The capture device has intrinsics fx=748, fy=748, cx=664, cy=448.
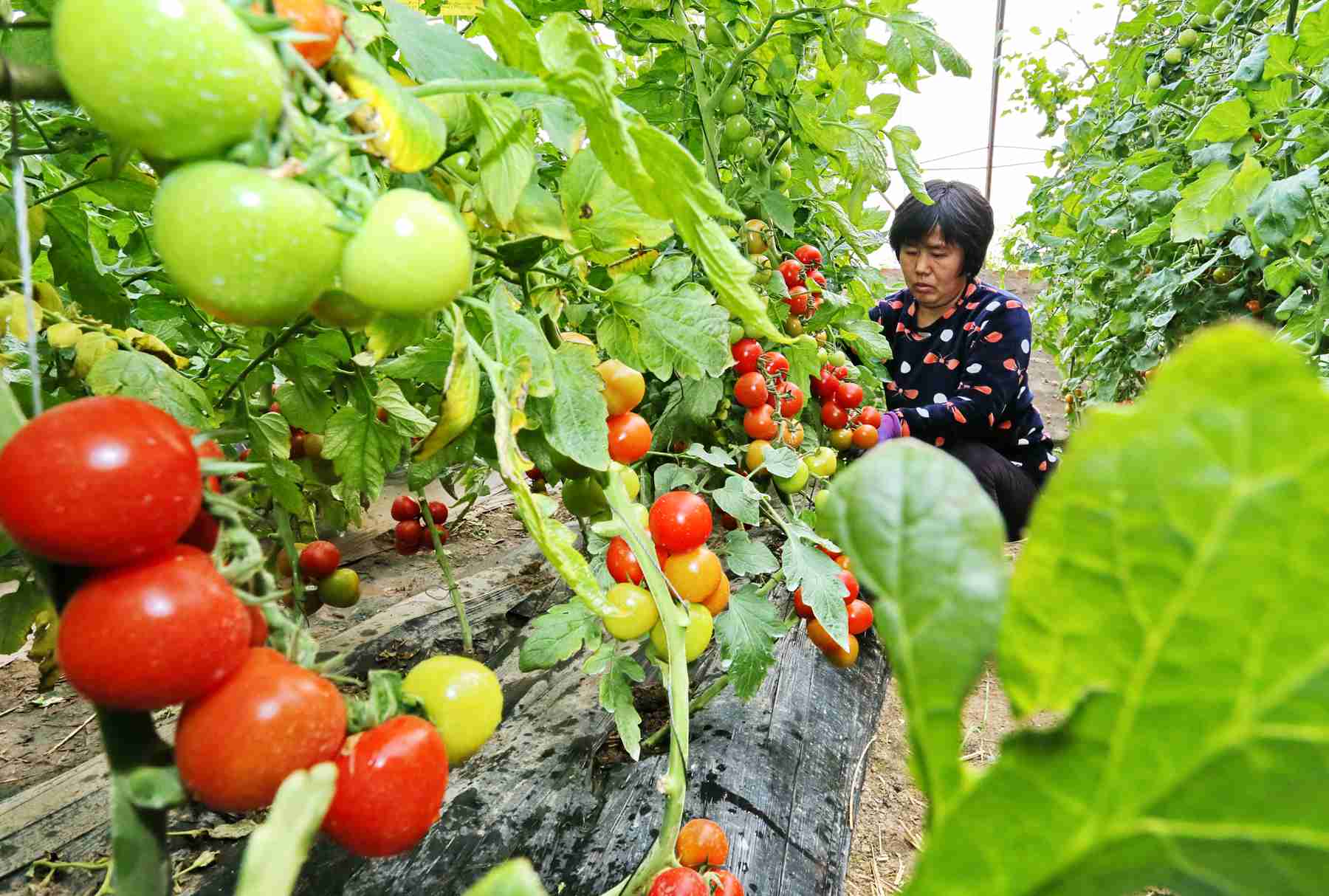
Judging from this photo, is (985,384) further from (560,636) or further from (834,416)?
(560,636)

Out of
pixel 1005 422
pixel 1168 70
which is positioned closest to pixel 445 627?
pixel 1005 422

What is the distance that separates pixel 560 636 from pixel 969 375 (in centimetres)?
177

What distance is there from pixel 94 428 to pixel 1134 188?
2.54m

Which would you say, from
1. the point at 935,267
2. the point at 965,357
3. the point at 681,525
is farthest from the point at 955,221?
the point at 681,525

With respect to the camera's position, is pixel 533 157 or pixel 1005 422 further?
pixel 1005 422

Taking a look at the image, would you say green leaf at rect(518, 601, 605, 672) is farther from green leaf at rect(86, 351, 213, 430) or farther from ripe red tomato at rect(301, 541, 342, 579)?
ripe red tomato at rect(301, 541, 342, 579)

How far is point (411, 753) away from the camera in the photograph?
288mm

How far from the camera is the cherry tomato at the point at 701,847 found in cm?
67

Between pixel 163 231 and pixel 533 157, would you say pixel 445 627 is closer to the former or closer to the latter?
pixel 533 157

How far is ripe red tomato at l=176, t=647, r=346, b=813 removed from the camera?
249 millimetres

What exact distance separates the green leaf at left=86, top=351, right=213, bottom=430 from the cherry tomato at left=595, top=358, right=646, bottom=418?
0.99 ft

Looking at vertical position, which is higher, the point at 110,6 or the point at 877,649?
the point at 110,6

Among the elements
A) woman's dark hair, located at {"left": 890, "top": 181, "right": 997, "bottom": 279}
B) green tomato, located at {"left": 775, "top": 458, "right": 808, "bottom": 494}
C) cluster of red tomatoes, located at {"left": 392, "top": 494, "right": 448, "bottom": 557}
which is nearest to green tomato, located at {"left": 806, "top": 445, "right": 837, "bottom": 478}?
green tomato, located at {"left": 775, "top": 458, "right": 808, "bottom": 494}

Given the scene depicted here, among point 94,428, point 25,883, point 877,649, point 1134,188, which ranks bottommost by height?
point 877,649
